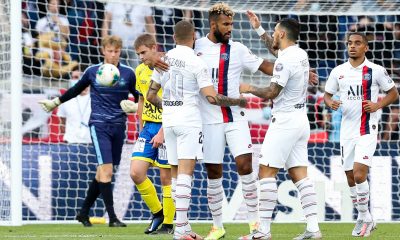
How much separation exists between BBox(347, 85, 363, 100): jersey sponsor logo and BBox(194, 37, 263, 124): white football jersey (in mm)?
1678

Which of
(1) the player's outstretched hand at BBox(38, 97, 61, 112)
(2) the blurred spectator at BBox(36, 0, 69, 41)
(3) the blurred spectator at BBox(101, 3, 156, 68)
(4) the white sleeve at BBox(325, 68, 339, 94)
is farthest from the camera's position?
(3) the blurred spectator at BBox(101, 3, 156, 68)

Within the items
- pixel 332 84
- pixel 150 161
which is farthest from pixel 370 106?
pixel 150 161

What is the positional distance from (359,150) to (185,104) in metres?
2.46

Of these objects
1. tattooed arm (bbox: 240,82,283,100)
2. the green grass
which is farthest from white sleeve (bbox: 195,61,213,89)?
the green grass

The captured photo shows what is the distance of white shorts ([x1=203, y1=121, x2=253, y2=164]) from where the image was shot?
9172 mm

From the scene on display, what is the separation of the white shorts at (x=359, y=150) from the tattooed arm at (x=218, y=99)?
1.96 meters

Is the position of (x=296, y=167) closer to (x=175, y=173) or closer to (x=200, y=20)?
(x=175, y=173)

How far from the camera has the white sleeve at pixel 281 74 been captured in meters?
8.74

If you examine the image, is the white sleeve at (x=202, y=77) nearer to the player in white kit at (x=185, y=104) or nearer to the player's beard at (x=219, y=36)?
the player in white kit at (x=185, y=104)

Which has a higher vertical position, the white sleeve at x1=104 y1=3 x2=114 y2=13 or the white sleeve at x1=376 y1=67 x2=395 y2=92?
the white sleeve at x1=104 y1=3 x2=114 y2=13

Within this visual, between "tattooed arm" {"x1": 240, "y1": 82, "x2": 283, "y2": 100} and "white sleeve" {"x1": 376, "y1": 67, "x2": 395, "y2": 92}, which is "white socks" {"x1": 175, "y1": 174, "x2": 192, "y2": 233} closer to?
"tattooed arm" {"x1": 240, "y1": 82, "x2": 283, "y2": 100}

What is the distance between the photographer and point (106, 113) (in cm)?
1177

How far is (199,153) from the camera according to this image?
868cm

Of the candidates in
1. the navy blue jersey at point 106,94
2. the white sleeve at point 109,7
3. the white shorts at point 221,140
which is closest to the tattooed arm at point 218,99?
the white shorts at point 221,140
